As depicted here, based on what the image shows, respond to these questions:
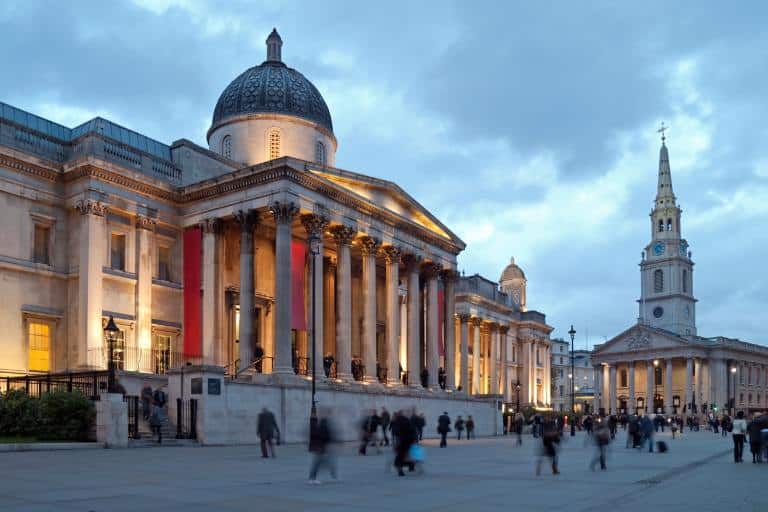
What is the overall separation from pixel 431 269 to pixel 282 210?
15256 mm

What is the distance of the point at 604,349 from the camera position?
14062cm

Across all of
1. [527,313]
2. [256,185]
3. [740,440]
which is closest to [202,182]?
[256,185]

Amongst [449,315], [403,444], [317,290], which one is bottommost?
[403,444]

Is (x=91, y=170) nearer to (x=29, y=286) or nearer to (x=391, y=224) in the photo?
(x=29, y=286)

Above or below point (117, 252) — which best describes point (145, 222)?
above

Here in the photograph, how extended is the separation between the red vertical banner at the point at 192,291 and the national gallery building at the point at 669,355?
93594mm

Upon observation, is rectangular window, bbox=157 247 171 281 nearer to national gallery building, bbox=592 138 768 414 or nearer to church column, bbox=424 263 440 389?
church column, bbox=424 263 440 389

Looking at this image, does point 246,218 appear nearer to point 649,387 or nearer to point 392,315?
point 392,315

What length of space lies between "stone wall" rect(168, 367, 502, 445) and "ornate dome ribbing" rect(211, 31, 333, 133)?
55.5ft

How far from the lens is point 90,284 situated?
3691cm

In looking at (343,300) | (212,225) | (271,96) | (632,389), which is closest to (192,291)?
(212,225)

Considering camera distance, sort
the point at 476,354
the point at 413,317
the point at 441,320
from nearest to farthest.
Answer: the point at 413,317 → the point at 441,320 → the point at 476,354

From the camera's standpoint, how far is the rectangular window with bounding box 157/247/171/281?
41.5 metres

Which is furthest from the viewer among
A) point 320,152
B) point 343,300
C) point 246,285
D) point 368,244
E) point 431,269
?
point 431,269
